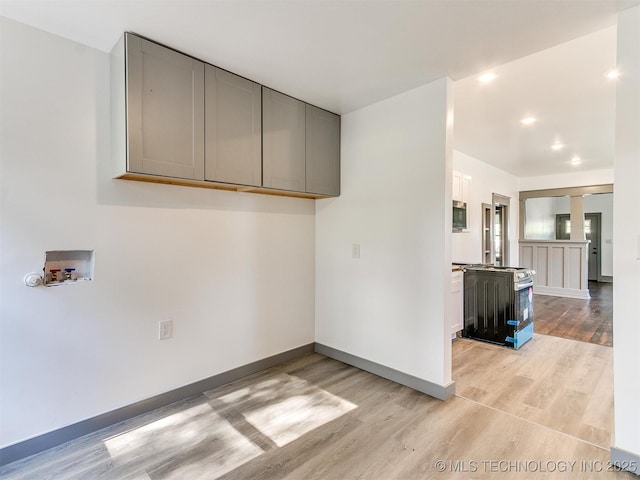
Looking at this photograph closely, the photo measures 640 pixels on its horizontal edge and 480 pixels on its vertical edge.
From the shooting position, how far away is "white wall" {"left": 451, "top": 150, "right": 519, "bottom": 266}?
5094 mm

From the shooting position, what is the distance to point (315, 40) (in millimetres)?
2021

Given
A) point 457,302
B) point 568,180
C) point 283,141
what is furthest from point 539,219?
point 283,141

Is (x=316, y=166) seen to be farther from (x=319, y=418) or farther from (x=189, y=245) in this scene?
(x=319, y=418)

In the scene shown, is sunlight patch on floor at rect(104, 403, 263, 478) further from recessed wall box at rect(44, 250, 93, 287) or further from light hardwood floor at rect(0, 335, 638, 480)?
recessed wall box at rect(44, 250, 93, 287)

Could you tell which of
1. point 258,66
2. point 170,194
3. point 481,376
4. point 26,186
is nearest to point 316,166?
point 258,66

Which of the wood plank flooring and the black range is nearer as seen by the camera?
the black range

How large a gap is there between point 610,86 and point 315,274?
322cm

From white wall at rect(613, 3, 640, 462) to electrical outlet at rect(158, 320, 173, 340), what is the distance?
2.80 meters

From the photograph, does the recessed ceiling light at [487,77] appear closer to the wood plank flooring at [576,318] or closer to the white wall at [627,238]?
the white wall at [627,238]

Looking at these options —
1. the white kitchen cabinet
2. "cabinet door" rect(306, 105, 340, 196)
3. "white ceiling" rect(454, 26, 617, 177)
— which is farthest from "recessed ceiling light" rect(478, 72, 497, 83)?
the white kitchen cabinet

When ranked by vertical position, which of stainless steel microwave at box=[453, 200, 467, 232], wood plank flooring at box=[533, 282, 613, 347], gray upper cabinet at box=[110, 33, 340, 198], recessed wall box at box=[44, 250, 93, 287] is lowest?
wood plank flooring at box=[533, 282, 613, 347]

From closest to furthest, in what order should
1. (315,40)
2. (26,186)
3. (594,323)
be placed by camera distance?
(26,186) < (315,40) < (594,323)

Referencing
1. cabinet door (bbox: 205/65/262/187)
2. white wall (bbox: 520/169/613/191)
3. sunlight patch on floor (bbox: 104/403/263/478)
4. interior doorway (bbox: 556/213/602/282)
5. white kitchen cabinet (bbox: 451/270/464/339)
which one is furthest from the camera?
interior doorway (bbox: 556/213/602/282)

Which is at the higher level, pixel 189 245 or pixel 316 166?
pixel 316 166
